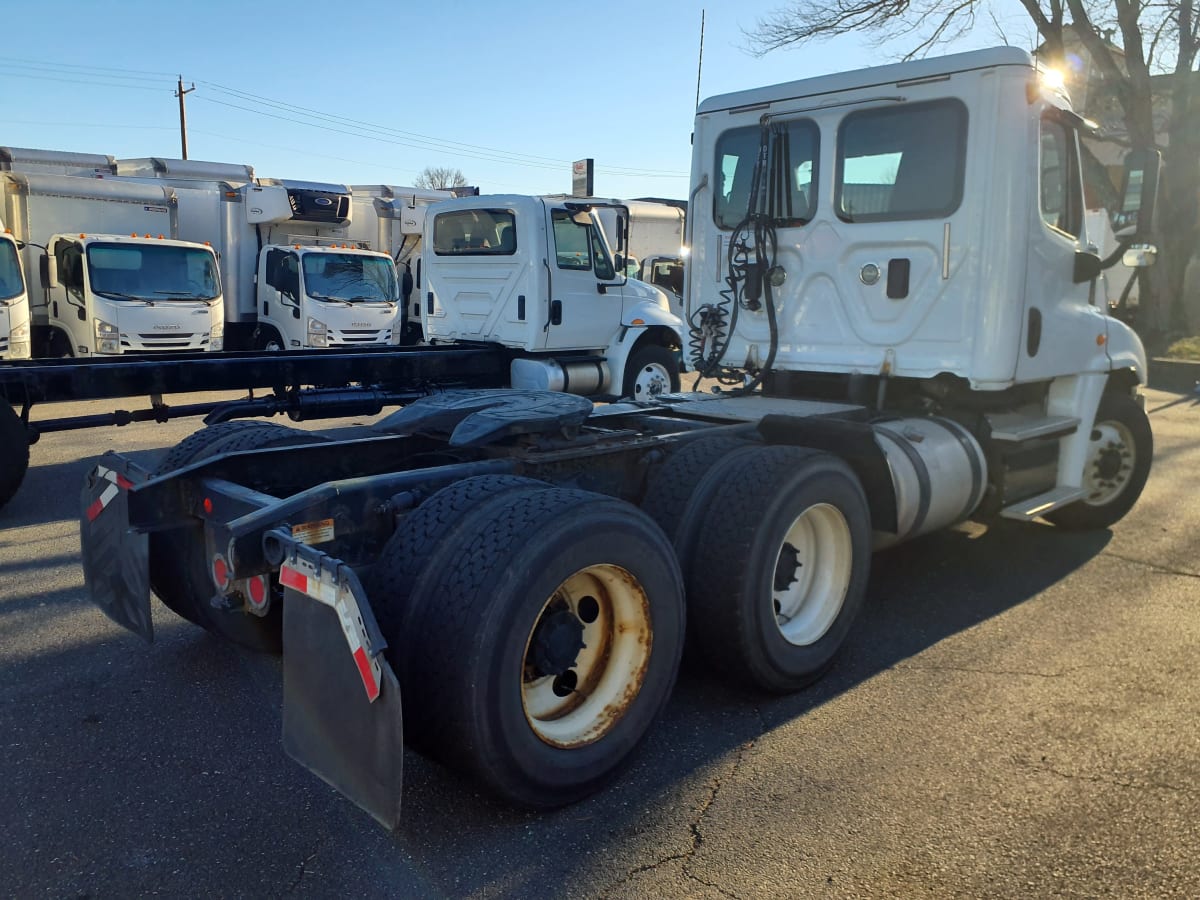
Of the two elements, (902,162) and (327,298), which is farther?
(327,298)

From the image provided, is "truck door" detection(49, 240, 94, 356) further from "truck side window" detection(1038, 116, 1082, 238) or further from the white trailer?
"truck side window" detection(1038, 116, 1082, 238)

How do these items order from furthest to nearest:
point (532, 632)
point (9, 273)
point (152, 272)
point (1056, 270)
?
point (152, 272) < point (9, 273) < point (1056, 270) < point (532, 632)

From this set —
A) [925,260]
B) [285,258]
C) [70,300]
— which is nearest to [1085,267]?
[925,260]

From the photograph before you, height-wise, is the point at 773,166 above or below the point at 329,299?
above

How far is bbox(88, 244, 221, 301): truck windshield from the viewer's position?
1240 cm

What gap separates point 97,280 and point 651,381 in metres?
7.45

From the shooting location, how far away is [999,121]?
16.6ft

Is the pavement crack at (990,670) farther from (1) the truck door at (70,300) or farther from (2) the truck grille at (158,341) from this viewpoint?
(1) the truck door at (70,300)

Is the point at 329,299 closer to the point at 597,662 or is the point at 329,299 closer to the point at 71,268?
the point at 71,268

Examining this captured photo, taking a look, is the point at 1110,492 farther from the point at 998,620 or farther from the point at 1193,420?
the point at 1193,420

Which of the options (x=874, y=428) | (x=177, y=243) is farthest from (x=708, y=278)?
(x=177, y=243)

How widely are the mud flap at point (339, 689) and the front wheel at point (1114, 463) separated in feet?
18.4

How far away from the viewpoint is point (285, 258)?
15.6m

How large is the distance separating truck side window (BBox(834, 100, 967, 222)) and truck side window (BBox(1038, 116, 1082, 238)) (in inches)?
21.3
